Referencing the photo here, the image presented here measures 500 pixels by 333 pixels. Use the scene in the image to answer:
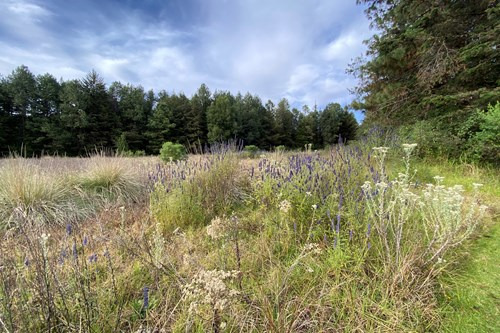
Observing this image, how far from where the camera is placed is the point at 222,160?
3350 millimetres

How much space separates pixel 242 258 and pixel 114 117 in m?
30.1

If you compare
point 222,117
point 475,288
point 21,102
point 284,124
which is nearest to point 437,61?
point 475,288

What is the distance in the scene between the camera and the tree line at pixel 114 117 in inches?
884

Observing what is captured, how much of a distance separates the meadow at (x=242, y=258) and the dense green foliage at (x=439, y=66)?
240 centimetres

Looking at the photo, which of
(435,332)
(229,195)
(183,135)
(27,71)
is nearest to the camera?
(435,332)

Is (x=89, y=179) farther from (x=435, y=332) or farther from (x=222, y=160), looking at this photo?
(x=435, y=332)

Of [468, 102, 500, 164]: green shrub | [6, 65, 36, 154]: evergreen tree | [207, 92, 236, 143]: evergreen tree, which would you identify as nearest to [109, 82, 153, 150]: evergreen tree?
[6, 65, 36, 154]: evergreen tree

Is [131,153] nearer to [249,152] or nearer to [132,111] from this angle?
[249,152]

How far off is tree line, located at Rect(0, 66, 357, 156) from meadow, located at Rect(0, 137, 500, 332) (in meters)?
12.9

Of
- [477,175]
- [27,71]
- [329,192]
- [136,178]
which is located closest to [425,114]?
[477,175]

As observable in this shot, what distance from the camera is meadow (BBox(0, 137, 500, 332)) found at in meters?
1.08

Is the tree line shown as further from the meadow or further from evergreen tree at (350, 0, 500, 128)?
the meadow

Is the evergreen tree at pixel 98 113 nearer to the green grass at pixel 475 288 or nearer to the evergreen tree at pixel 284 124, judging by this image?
the evergreen tree at pixel 284 124

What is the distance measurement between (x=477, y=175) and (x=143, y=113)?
103 feet
